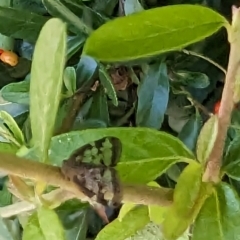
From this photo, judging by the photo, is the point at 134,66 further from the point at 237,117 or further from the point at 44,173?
the point at 44,173

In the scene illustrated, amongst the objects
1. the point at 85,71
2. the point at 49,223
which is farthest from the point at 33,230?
the point at 85,71

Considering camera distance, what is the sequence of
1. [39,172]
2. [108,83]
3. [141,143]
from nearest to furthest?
[39,172] < [141,143] < [108,83]

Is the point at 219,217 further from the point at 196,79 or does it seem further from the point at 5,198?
the point at 5,198

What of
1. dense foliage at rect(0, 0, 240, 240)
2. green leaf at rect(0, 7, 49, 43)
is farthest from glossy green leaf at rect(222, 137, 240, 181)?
green leaf at rect(0, 7, 49, 43)

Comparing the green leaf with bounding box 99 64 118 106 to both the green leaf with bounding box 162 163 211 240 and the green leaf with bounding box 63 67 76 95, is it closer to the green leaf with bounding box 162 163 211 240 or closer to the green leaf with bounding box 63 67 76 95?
the green leaf with bounding box 63 67 76 95

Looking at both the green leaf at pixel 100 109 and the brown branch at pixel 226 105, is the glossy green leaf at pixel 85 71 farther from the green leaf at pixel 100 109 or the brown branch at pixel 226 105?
the brown branch at pixel 226 105

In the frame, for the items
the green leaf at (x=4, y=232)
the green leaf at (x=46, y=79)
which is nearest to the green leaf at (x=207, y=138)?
the green leaf at (x=46, y=79)
